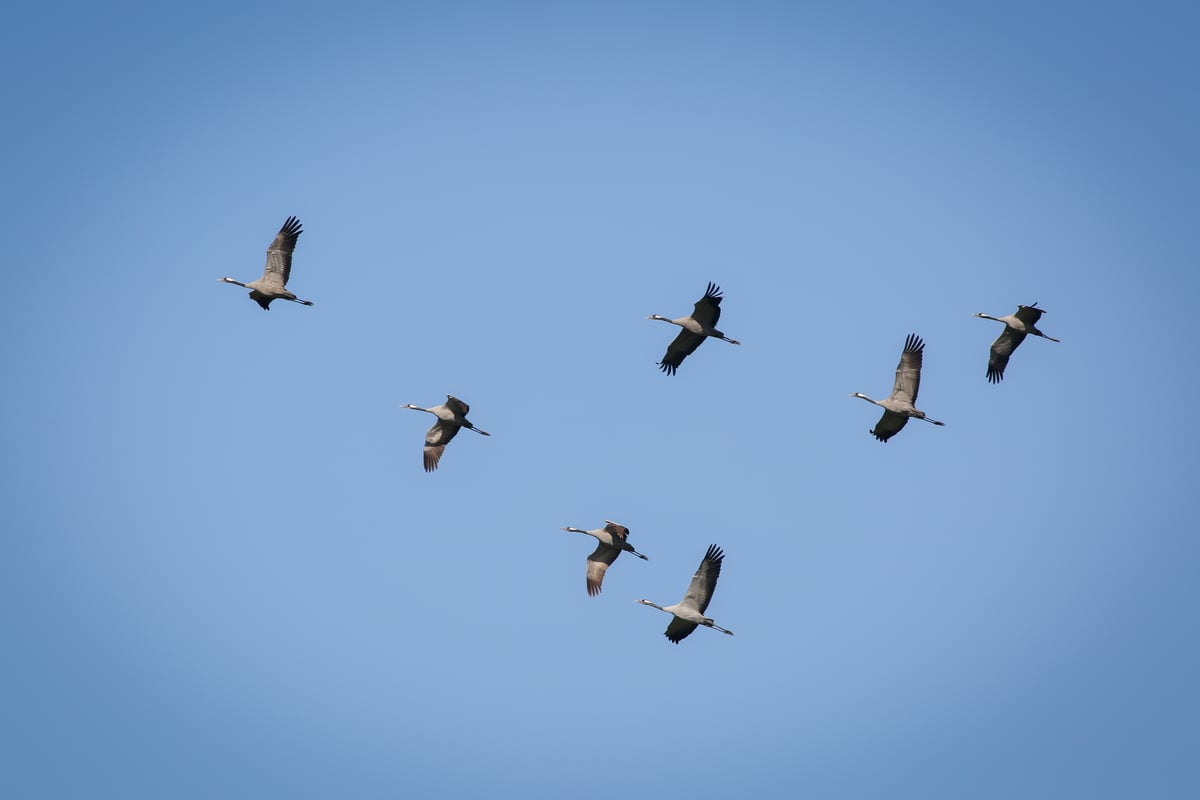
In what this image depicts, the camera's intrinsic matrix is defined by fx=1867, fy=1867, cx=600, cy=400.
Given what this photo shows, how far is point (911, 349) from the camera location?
50781 mm

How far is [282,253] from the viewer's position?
51375 mm

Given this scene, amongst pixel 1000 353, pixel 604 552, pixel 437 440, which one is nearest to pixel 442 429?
pixel 437 440

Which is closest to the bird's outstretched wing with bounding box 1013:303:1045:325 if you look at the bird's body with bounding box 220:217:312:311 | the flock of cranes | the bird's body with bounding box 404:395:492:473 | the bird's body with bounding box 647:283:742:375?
the flock of cranes

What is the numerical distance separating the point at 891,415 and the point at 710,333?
5.50 metres

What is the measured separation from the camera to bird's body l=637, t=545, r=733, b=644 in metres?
49.8

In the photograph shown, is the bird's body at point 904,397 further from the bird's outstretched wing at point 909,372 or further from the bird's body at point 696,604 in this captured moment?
the bird's body at point 696,604

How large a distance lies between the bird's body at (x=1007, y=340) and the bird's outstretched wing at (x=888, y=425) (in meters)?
A: 3.92

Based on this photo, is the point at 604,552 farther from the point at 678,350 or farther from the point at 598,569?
the point at 678,350

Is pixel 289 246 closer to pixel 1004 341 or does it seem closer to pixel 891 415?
pixel 891 415

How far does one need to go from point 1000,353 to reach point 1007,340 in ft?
1.44

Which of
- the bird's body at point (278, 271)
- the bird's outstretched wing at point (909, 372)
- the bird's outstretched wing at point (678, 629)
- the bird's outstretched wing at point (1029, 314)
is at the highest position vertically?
the bird's outstretched wing at point (1029, 314)

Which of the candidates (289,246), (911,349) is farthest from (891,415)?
(289,246)

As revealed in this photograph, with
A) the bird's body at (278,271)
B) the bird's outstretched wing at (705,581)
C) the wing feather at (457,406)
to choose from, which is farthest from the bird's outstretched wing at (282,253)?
the bird's outstretched wing at (705,581)

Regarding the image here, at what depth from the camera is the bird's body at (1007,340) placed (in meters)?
53.6
